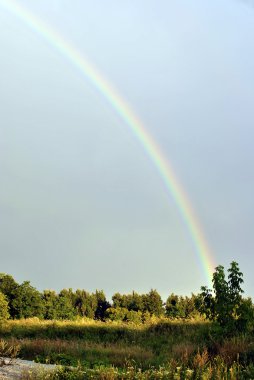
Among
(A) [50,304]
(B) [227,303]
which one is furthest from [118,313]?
(B) [227,303]

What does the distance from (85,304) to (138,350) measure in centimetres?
6314

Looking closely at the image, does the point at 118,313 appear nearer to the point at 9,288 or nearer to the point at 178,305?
the point at 178,305

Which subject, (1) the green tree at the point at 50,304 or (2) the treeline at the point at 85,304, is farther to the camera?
(1) the green tree at the point at 50,304

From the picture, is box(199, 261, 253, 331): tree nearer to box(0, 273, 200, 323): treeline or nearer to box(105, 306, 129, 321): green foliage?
box(0, 273, 200, 323): treeline

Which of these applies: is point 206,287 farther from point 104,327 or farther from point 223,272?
point 104,327

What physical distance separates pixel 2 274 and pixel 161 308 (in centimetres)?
2549

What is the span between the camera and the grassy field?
9.15 m

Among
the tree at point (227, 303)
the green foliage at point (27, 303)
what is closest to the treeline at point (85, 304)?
the green foliage at point (27, 303)

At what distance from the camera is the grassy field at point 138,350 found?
360 inches

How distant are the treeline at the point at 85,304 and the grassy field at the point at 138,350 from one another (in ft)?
64.9

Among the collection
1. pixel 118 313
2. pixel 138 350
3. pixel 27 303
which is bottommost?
pixel 138 350

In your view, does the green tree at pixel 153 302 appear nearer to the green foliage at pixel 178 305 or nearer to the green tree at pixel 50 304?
the green foliage at pixel 178 305

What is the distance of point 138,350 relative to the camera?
49.3ft

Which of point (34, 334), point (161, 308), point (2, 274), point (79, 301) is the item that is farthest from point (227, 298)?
point (79, 301)
